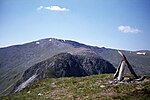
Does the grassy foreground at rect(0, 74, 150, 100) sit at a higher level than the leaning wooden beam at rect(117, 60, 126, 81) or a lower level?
lower

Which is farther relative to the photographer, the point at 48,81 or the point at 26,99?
the point at 48,81

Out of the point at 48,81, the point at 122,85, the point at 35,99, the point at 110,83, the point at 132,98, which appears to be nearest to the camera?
the point at 132,98

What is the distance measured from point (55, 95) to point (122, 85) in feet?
30.2

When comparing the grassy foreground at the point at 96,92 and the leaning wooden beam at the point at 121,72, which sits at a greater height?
the leaning wooden beam at the point at 121,72

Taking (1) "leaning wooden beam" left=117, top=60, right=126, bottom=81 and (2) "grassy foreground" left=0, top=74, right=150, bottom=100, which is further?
(1) "leaning wooden beam" left=117, top=60, right=126, bottom=81

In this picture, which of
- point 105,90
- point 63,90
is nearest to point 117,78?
point 105,90

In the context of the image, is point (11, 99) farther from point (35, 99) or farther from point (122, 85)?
point (122, 85)

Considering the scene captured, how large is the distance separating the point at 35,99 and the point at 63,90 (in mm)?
4953

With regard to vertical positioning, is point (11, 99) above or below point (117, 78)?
below

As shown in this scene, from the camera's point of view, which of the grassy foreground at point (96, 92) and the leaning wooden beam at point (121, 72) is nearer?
the grassy foreground at point (96, 92)

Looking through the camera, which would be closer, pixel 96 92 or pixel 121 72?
pixel 96 92

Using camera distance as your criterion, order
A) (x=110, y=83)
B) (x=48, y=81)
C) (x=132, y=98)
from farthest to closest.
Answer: (x=48, y=81) → (x=110, y=83) → (x=132, y=98)

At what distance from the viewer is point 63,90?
3238cm

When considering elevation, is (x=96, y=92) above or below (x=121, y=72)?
below
